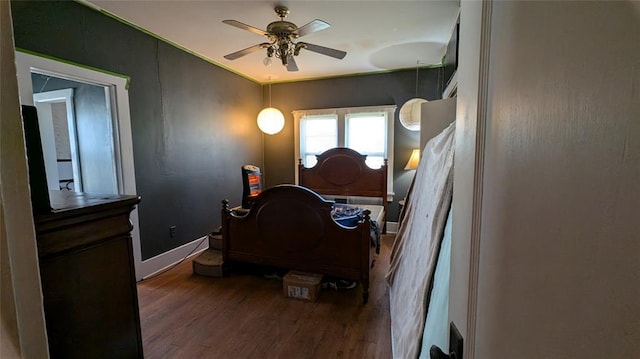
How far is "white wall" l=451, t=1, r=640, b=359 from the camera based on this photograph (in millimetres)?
248

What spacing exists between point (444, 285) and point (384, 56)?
3.35 meters

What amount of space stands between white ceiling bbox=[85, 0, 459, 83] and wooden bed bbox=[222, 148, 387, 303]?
162cm

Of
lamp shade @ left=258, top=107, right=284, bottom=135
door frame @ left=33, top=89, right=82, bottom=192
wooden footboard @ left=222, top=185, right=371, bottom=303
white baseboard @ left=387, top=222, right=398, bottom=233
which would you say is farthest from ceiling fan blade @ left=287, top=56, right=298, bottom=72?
white baseboard @ left=387, top=222, right=398, bottom=233

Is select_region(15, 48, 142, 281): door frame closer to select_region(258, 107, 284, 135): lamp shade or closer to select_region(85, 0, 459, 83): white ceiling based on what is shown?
select_region(85, 0, 459, 83): white ceiling

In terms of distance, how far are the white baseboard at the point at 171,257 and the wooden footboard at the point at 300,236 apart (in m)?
0.99

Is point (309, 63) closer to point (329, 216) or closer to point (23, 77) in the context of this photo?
point (329, 216)

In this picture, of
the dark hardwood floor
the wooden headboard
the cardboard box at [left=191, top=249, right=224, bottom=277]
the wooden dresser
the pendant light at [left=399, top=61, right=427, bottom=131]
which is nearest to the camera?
the wooden dresser

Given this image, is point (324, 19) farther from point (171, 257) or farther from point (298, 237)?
point (171, 257)

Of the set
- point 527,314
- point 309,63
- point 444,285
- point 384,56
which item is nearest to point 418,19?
point 384,56

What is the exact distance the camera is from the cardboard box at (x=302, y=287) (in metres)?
2.46

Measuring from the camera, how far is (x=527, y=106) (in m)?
0.39

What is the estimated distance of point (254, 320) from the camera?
2188mm

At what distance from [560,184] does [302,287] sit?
240cm

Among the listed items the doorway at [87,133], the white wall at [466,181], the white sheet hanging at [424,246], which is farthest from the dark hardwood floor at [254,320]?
the white wall at [466,181]
